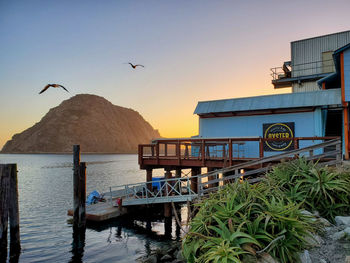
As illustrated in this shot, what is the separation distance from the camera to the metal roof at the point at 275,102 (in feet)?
54.2

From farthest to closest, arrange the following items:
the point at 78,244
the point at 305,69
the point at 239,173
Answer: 1. the point at 305,69
2. the point at 78,244
3. the point at 239,173

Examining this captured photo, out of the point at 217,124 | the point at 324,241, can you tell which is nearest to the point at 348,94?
the point at 217,124

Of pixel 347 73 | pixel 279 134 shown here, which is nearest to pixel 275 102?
pixel 279 134

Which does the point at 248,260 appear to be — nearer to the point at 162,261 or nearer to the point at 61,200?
the point at 162,261

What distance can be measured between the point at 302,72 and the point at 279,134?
1512 centimetres

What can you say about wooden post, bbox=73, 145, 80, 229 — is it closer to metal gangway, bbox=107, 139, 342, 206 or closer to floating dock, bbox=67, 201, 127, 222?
floating dock, bbox=67, 201, 127, 222

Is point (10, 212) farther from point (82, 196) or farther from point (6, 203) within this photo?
point (82, 196)

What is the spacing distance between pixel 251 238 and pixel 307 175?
3.95 m

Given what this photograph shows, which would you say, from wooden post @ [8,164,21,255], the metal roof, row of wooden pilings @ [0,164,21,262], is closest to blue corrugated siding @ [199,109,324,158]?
the metal roof

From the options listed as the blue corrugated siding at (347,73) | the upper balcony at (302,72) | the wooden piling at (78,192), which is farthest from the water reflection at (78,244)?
the upper balcony at (302,72)

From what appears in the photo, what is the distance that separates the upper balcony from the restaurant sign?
13415 millimetres

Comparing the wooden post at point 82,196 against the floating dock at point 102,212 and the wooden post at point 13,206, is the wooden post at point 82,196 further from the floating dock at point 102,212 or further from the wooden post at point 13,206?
the wooden post at point 13,206

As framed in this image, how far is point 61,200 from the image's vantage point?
3011cm

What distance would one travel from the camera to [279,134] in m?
17.6
